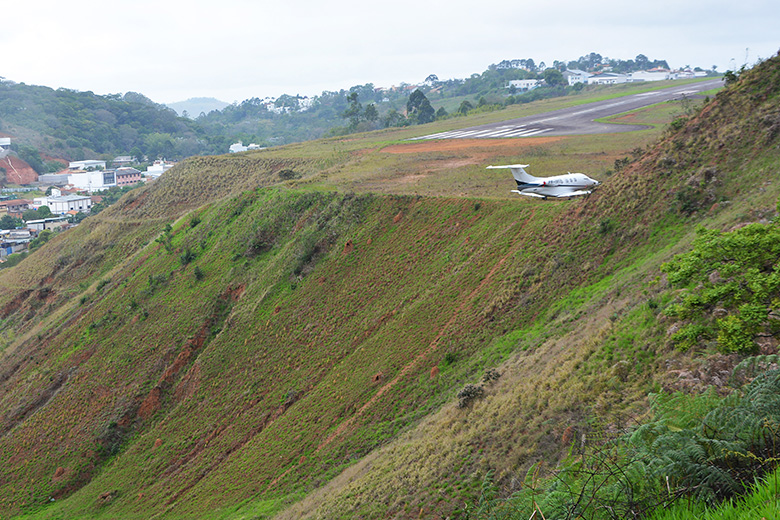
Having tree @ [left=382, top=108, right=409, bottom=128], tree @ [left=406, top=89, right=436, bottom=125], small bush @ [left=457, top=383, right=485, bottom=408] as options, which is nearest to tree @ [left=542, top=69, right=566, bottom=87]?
tree @ [left=406, top=89, right=436, bottom=125]

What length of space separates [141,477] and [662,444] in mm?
27705

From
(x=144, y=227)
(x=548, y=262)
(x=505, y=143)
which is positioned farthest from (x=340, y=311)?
(x=144, y=227)

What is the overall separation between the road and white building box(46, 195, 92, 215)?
84765mm

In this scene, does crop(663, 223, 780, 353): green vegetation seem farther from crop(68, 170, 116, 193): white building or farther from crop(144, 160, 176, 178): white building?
crop(144, 160, 176, 178): white building

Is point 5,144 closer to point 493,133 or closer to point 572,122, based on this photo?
point 493,133

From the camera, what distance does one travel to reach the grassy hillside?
46.6 ft

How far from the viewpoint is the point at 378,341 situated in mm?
25922

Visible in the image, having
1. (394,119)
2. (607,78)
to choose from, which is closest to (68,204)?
(394,119)

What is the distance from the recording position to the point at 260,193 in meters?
47.6

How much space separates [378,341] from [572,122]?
172 ft

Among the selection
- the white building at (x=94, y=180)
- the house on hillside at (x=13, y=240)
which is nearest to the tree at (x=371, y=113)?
the white building at (x=94, y=180)

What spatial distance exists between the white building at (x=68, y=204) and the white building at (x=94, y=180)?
74.8 feet

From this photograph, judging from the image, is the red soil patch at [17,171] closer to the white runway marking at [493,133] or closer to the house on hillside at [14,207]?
the house on hillside at [14,207]

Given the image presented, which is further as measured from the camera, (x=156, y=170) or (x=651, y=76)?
(x=651, y=76)
